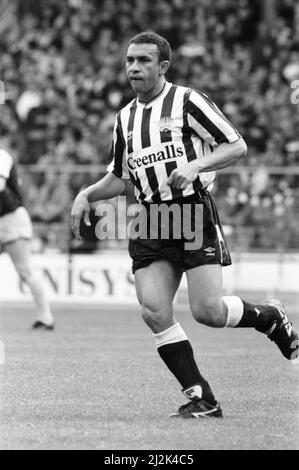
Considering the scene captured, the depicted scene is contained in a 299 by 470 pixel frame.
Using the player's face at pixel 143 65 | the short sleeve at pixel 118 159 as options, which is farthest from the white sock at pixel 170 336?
the player's face at pixel 143 65

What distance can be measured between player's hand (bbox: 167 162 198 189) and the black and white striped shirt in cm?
33

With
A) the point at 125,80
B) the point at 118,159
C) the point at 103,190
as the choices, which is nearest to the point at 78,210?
the point at 103,190

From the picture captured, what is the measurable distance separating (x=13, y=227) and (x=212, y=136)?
225 inches

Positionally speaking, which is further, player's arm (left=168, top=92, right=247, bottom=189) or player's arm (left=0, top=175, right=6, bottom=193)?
player's arm (left=0, top=175, right=6, bottom=193)

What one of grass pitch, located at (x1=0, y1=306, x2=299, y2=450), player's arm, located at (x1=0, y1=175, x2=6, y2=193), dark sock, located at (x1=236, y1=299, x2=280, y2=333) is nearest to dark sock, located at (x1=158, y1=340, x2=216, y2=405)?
Answer: grass pitch, located at (x1=0, y1=306, x2=299, y2=450)

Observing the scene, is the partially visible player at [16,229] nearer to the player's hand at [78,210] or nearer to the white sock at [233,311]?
the player's hand at [78,210]

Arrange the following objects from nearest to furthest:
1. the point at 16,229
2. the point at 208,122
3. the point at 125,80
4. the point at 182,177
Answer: the point at 182,177 → the point at 208,122 → the point at 16,229 → the point at 125,80

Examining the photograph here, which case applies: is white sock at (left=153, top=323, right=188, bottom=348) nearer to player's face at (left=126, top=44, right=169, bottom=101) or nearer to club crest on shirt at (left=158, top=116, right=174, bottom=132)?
club crest on shirt at (left=158, top=116, right=174, bottom=132)

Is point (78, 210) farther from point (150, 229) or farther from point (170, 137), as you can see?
point (170, 137)

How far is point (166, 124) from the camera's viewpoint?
6.18 metres

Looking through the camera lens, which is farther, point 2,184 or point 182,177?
point 2,184

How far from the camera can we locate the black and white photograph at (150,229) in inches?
237

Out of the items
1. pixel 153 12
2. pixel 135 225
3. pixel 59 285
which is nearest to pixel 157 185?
pixel 135 225

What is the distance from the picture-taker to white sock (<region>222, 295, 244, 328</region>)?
623 centimetres
